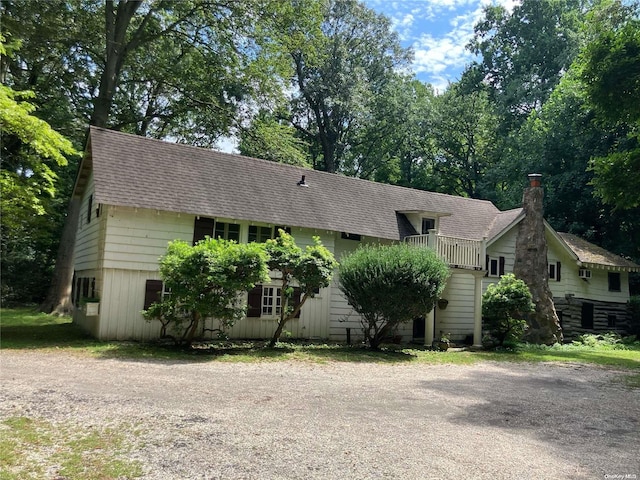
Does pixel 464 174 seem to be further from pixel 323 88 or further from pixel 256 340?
pixel 256 340

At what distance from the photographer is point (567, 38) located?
4528 centimetres

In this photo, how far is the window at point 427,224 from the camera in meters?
22.4

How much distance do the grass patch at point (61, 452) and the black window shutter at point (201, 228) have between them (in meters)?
10.8

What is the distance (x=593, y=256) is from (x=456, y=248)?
11.9 meters

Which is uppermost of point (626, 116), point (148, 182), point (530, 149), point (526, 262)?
point (530, 149)

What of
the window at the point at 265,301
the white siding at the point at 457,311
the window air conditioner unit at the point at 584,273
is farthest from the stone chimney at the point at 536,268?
the window at the point at 265,301

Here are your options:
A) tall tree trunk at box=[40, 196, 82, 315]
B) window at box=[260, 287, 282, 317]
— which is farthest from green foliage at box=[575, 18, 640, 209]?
tall tree trunk at box=[40, 196, 82, 315]

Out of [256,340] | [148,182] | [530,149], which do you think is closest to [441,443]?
[256,340]

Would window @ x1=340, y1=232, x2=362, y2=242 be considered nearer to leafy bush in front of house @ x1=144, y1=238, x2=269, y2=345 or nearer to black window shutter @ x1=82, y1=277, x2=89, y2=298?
leafy bush in front of house @ x1=144, y1=238, x2=269, y2=345

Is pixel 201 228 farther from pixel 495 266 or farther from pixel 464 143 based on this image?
pixel 464 143

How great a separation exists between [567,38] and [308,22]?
2914 cm

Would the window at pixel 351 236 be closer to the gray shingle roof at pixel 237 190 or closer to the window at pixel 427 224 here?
the gray shingle roof at pixel 237 190

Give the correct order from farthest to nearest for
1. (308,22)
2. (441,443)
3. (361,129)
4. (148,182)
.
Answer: (361,129) → (308,22) → (148,182) → (441,443)

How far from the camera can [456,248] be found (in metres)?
20.0
